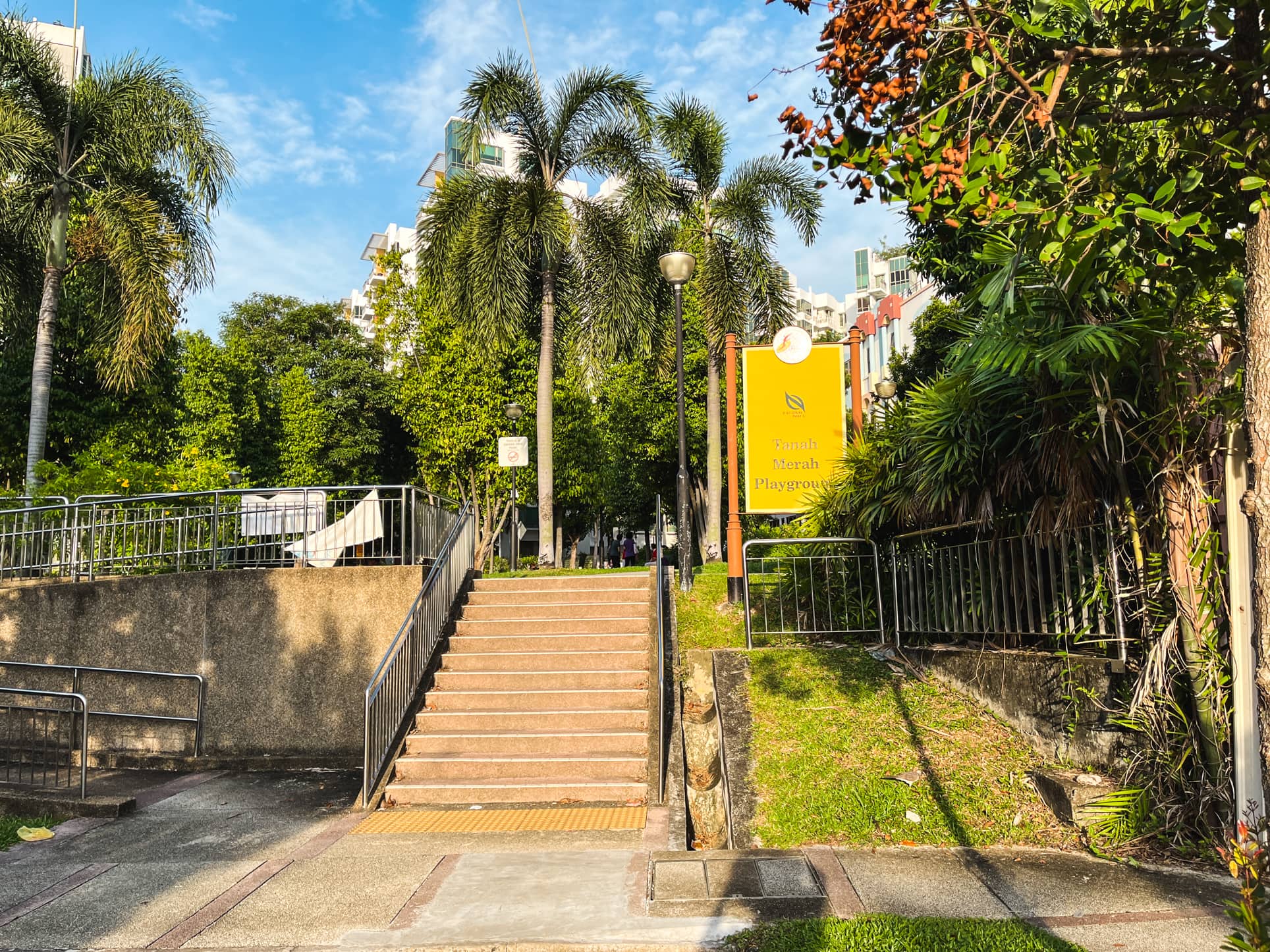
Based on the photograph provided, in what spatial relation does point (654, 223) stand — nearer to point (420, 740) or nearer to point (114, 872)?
point (420, 740)

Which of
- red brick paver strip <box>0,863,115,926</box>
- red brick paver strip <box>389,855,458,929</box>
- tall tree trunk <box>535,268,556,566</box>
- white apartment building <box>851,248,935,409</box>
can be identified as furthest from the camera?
white apartment building <box>851,248,935,409</box>

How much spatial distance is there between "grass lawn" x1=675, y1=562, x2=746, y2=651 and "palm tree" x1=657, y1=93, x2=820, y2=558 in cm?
783

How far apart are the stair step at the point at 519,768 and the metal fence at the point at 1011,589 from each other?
11.1ft

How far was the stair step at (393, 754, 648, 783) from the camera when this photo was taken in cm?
859

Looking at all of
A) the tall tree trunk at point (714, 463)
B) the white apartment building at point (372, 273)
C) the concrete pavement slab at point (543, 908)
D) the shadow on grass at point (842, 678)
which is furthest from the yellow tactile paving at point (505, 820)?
the white apartment building at point (372, 273)

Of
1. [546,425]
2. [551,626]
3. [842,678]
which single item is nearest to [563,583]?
[551,626]

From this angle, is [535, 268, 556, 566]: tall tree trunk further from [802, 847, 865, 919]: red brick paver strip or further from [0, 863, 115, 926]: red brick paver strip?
[802, 847, 865, 919]: red brick paver strip

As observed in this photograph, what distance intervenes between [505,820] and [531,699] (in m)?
2.19

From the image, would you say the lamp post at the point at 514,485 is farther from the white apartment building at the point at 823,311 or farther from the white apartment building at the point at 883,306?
the white apartment building at the point at 823,311

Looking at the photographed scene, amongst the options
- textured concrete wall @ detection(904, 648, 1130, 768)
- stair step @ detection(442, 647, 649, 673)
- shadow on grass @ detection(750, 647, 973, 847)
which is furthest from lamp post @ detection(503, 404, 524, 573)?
textured concrete wall @ detection(904, 648, 1130, 768)

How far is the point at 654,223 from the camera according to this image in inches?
798

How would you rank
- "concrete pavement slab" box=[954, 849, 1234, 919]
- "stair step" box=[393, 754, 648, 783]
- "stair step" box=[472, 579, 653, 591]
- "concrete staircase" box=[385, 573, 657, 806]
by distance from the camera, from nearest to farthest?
"concrete pavement slab" box=[954, 849, 1234, 919]
"concrete staircase" box=[385, 573, 657, 806]
"stair step" box=[393, 754, 648, 783]
"stair step" box=[472, 579, 653, 591]

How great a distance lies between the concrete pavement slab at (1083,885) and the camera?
511 cm

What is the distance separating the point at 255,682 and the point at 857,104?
9953mm
